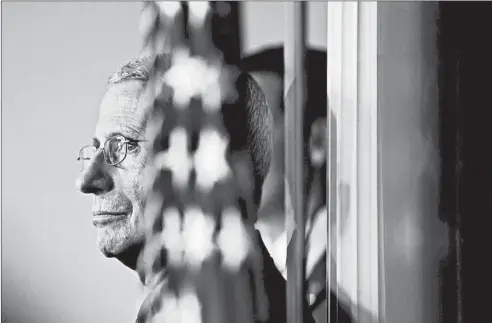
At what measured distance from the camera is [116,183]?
1217mm

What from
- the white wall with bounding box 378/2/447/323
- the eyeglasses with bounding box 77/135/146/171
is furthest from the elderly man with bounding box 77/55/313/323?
the white wall with bounding box 378/2/447/323

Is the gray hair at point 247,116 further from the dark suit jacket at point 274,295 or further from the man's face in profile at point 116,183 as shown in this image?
the dark suit jacket at point 274,295

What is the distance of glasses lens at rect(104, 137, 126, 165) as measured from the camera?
4.00ft

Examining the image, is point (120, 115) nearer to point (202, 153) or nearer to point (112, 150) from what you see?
point (112, 150)

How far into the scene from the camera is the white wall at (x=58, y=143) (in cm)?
121

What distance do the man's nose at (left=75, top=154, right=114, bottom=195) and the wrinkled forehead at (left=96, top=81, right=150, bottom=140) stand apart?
0.06m

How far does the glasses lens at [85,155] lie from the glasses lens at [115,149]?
0.09ft

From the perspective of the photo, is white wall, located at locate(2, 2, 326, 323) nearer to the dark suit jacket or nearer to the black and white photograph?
the black and white photograph

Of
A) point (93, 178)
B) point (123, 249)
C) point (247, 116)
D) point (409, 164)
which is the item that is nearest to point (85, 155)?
point (93, 178)

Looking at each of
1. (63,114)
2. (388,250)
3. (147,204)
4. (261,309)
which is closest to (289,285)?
(261,309)

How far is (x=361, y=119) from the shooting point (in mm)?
1159

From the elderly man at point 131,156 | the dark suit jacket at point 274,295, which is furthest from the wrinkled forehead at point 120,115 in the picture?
the dark suit jacket at point 274,295

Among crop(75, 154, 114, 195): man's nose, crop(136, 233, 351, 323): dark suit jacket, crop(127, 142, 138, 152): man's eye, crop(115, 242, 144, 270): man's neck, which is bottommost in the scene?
crop(136, 233, 351, 323): dark suit jacket

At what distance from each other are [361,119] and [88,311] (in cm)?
69
